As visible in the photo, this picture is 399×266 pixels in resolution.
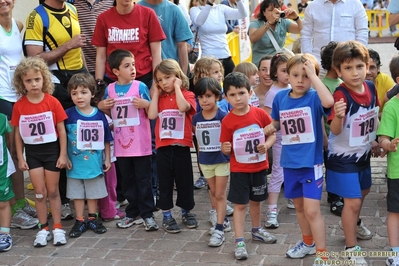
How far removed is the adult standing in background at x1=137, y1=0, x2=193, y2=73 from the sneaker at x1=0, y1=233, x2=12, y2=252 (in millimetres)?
2530

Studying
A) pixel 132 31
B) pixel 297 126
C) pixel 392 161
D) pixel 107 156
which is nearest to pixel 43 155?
pixel 107 156

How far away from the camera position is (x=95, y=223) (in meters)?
6.24

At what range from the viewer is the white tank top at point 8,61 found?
634 cm

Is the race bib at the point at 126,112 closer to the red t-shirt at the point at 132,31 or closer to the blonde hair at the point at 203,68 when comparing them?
the red t-shirt at the point at 132,31

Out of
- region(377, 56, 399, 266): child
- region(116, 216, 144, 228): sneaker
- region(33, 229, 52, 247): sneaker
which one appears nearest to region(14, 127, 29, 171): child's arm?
region(33, 229, 52, 247): sneaker

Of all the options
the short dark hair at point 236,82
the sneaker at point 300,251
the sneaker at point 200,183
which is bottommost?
the sneaker at point 300,251

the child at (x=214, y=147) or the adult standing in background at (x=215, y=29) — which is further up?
the adult standing in background at (x=215, y=29)

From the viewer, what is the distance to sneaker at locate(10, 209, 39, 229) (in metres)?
6.45

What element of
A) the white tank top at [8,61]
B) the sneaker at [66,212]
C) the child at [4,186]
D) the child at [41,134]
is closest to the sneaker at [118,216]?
the sneaker at [66,212]

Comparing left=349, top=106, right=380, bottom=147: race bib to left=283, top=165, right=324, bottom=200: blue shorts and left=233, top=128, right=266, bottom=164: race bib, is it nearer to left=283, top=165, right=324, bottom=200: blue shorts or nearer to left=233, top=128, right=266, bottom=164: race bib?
left=283, top=165, right=324, bottom=200: blue shorts

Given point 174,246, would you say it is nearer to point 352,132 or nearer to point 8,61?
point 352,132

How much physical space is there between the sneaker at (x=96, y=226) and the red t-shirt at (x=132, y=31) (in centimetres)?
154

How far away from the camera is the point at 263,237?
18.3ft

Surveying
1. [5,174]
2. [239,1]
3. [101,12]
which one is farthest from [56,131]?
[239,1]
